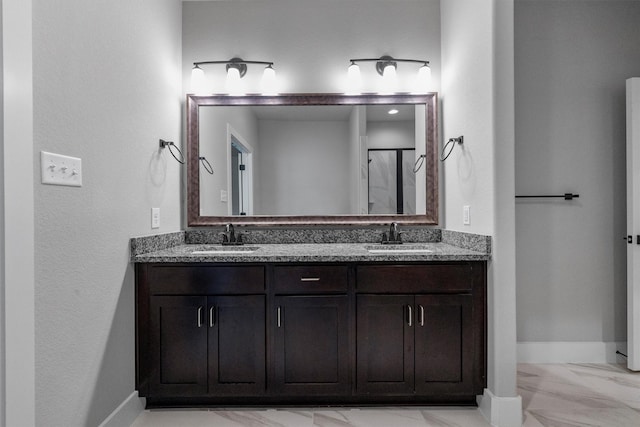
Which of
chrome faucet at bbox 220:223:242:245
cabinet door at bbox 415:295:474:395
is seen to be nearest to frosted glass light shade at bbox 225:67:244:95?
chrome faucet at bbox 220:223:242:245

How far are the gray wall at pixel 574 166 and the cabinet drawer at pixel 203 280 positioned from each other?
73.9 inches

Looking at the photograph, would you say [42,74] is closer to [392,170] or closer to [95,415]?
[95,415]

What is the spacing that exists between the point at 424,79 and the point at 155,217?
202cm

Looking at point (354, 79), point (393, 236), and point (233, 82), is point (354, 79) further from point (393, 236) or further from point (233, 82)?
point (393, 236)

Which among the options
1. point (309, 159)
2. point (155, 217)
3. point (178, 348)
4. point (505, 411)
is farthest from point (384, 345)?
point (155, 217)

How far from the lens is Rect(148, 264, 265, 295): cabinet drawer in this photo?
1.94m

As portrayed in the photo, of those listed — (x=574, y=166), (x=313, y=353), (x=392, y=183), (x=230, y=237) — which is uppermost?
(x=574, y=166)

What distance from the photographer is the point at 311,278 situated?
1.95m

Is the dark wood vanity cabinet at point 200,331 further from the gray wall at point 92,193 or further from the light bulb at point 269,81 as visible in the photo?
the light bulb at point 269,81

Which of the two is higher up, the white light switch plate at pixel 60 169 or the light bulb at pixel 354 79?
the light bulb at pixel 354 79

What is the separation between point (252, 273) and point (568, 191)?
7.34ft

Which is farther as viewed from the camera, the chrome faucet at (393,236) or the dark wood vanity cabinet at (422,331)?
the chrome faucet at (393,236)

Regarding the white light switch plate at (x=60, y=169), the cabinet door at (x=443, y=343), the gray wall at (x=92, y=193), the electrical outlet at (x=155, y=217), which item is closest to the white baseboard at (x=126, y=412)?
the gray wall at (x=92, y=193)

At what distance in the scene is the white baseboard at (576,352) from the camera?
253 centimetres
